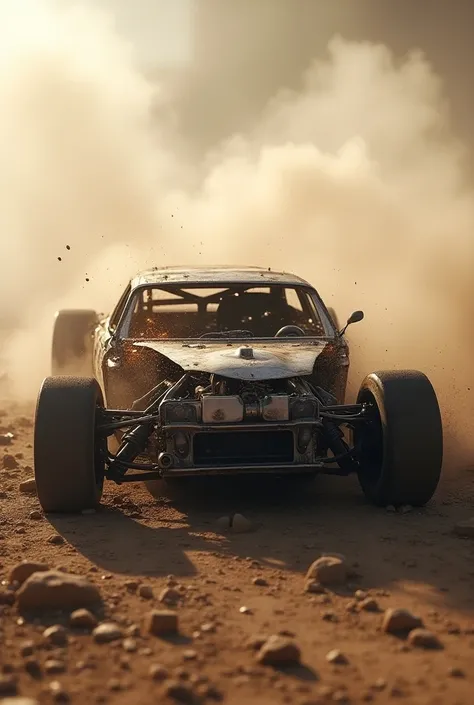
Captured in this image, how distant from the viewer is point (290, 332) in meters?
8.19

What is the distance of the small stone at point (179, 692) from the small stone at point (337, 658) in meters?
0.60

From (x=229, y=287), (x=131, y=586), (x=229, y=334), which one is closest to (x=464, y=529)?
(x=131, y=586)

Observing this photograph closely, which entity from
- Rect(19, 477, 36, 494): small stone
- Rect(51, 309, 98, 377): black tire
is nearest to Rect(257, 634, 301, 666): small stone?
Rect(19, 477, 36, 494): small stone

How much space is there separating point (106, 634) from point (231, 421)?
7.84ft

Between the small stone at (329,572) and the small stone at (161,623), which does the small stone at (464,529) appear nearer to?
the small stone at (329,572)

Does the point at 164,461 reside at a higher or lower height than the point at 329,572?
higher

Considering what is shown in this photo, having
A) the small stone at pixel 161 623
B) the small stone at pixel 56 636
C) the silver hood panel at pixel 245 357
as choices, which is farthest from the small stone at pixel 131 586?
the silver hood panel at pixel 245 357

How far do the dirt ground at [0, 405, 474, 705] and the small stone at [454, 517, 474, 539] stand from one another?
116 millimetres

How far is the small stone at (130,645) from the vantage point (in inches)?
171

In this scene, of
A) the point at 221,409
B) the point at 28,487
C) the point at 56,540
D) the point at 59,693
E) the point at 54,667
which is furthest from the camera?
the point at 28,487

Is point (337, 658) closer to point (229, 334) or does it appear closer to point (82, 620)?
point (82, 620)

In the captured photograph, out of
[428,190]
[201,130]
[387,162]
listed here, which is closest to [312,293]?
[428,190]

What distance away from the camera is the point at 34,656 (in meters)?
4.29

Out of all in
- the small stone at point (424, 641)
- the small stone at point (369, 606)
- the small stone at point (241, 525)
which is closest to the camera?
the small stone at point (424, 641)
